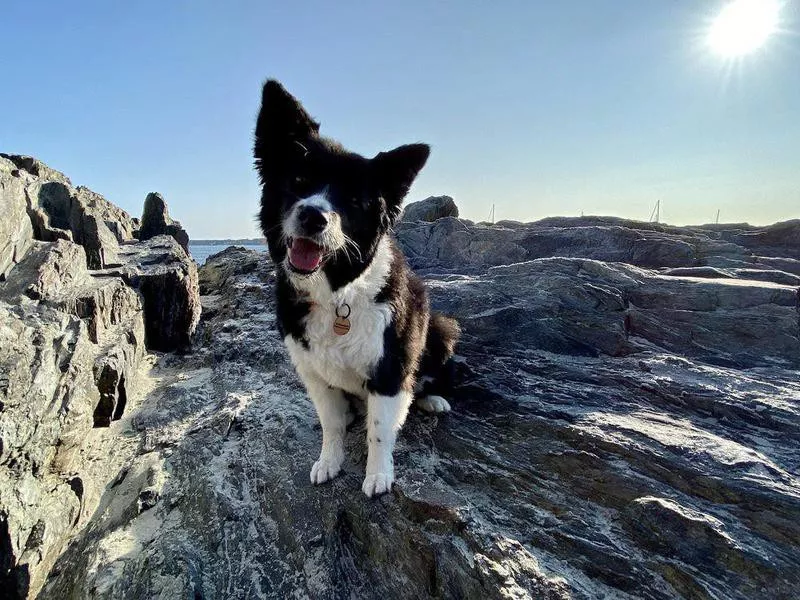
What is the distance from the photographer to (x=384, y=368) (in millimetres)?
3098

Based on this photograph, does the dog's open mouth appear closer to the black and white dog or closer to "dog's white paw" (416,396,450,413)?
the black and white dog

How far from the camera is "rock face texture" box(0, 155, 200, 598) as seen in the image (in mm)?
3141

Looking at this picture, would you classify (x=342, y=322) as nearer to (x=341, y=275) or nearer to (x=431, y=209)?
(x=341, y=275)

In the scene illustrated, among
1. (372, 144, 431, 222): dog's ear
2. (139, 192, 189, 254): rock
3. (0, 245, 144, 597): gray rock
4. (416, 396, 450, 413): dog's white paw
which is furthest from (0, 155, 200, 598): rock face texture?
(139, 192, 189, 254): rock

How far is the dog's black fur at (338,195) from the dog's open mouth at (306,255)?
5.9 inches

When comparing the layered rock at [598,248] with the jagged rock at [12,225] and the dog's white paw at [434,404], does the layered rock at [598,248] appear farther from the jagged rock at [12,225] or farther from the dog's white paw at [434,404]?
the jagged rock at [12,225]

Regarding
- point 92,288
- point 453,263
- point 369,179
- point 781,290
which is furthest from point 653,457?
point 453,263

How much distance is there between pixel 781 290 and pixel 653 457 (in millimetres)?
4295

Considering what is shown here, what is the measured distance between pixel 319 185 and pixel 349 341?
111 centimetres

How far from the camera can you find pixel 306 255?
286cm

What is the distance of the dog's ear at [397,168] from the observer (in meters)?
3.21

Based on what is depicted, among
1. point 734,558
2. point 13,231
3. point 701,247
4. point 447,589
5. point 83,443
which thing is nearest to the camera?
point 734,558

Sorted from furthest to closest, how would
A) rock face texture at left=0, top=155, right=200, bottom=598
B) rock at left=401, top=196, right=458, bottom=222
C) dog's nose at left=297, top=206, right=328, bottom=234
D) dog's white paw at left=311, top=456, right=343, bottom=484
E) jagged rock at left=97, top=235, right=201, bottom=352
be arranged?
rock at left=401, top=196, right=458, bottom=222 < jagged rock at left=97, top=235, right=201, bottom=352 < dog's white paw at left=311, top=456, right=343, bottom=484 < rock face texture at left=0, top=155, right=200, bottom=598 < dog's nose at left=297, top=206, right=328, bottom=234

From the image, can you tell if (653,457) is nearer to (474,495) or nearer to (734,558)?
(734,558)
